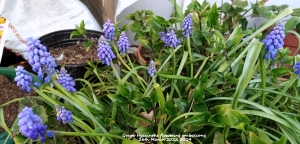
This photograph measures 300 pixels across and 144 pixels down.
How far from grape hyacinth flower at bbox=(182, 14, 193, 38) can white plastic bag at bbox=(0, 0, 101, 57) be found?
654 millimetres

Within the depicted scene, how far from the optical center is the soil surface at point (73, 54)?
1156 mm

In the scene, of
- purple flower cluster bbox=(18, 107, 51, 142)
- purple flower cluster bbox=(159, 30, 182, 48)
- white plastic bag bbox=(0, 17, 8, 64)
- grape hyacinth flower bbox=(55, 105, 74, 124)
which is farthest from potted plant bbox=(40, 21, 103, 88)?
purple flower cluster bbox=(18, 107, 51, 142)

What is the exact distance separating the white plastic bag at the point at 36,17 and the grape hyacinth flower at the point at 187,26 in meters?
0.65

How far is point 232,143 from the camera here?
734mm

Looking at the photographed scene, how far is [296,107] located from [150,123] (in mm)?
419

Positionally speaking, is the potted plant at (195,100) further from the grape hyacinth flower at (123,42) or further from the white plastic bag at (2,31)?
the white plastic bag at (2,31)

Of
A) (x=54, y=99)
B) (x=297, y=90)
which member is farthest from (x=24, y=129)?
(x=297, y=90)

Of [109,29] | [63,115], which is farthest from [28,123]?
[109,29]

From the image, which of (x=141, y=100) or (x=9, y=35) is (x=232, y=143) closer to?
(x=141, y=100)

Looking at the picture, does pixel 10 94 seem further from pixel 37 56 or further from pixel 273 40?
pixel 273 40

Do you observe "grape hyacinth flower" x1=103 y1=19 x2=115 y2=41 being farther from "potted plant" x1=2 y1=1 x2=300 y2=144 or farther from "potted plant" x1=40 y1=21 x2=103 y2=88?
"potted plant" x1=40 y1=21 x2=103 y2=88

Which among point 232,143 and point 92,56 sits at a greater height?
point 92,56

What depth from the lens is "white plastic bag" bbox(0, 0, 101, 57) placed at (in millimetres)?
1222

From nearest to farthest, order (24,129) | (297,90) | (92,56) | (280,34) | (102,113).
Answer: (24,129) → (280,34) → (102,113) → (297,90) → (92,56)
